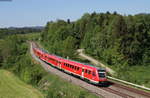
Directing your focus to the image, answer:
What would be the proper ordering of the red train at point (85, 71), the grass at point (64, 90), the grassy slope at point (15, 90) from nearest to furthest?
1. the grass at point (64, 90)
2. the red train at point (85, 71)
3. the grassy slope at point (15, 90)

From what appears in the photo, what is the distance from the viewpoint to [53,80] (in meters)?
44.2

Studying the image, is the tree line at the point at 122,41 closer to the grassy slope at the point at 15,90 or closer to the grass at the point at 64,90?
the grassy slope at the point at 15,90

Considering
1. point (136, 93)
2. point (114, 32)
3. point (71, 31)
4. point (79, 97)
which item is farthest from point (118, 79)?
point (71, 31)

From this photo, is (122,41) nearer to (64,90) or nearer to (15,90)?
(15,90)

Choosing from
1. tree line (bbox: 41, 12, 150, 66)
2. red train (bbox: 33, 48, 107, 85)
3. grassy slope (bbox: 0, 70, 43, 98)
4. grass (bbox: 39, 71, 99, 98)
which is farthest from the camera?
tree line (bbox: 41, 12, 150, 66)

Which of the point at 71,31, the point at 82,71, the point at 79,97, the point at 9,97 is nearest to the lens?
the point at 79,97

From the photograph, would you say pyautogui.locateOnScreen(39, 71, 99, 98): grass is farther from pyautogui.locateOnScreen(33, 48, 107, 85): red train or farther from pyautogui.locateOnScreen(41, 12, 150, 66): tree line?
pyautogui.locateOnScreen(41, 12, 150, 66): tree line

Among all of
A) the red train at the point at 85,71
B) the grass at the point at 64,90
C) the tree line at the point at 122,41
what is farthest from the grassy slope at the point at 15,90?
the tree line at the point at 122,41

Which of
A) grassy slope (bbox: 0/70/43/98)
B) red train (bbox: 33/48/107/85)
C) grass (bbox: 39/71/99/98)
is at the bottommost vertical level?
grassy slope (bbox: 0/70/43/98)

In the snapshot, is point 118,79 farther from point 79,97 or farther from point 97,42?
point 97,42

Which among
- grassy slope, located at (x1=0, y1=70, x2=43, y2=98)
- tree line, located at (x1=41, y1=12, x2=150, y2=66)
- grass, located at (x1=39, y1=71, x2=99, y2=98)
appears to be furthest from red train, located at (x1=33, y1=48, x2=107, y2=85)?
tree line, located at (x1=41, y1=12, x2=150, y2=66)

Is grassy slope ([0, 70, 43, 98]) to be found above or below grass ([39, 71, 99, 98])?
below

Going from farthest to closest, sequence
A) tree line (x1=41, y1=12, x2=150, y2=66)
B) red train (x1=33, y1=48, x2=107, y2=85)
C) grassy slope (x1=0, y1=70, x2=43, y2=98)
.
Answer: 1. tree line (x1=41, y1=12, x2=150, y2=66)
2. grassy slope (x1=0, y1=70, x2=43, y2=98)
3. red train (x1=33, y1=48, x2=107, y2=85)

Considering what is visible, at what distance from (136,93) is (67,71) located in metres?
18.8
